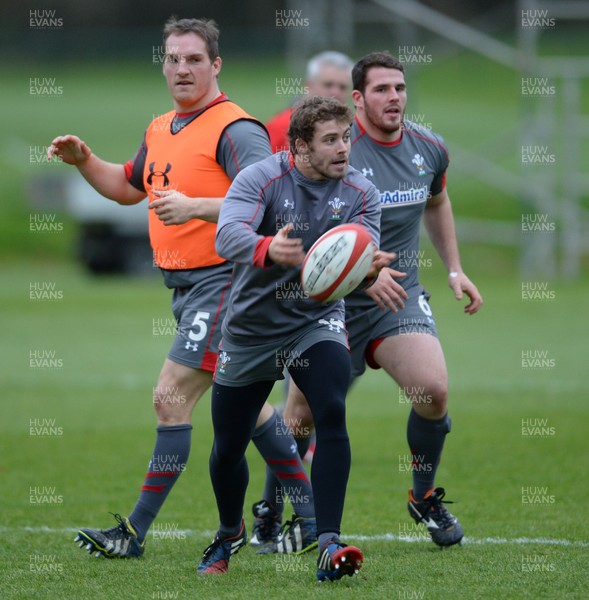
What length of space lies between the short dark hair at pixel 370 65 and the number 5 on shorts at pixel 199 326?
1463 millimetres

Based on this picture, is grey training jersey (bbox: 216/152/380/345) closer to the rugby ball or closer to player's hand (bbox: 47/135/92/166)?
the rugby ball

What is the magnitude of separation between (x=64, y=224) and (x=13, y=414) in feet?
60.3

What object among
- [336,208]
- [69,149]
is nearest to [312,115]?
[336,208]

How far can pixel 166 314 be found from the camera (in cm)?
1623

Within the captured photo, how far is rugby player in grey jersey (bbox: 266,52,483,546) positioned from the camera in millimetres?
5699

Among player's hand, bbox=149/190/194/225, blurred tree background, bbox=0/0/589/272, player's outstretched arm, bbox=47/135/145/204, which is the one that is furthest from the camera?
blurred tree background, bbox=0/0/589/272

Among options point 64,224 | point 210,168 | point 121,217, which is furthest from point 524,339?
point 64,224

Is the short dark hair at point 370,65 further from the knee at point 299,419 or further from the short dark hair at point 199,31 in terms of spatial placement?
the knee at point 299,419

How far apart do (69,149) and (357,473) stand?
10.1ft

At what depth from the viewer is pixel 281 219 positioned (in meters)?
4.95

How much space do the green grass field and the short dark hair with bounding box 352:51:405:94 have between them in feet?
7.77

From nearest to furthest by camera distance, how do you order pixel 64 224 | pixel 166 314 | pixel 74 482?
1. pixel 74 482
2. pixel 166 314
3. pixel 64 224

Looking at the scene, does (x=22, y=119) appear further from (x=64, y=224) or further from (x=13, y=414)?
(x=13, y=414)

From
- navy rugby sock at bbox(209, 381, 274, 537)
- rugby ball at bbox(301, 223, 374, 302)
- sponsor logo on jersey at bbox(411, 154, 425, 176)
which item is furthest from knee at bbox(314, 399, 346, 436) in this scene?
sponsor logo on jersey at bbox(411, 154, 425, 176)
